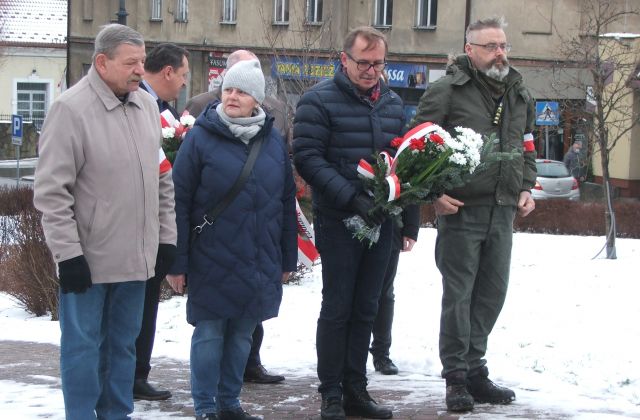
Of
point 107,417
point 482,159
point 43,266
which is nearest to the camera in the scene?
point 107,417

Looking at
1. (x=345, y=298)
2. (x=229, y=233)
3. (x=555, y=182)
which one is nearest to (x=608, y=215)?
(x=345, y=298)

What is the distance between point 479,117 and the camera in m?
6.66

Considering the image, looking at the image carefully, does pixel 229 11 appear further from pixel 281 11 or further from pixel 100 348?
pixel 100 348

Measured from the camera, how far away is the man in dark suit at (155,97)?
689 centimetres

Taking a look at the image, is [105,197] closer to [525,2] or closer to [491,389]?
[491,389]

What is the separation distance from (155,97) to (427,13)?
32.0 meters

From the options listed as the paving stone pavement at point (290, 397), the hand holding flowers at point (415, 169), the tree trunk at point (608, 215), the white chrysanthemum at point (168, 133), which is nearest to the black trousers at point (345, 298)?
the hand holding flowers at point (415, 169)

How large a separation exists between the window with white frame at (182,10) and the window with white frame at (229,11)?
1632mm

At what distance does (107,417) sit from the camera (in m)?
5.80

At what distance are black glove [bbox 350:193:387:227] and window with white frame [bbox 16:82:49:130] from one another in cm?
5174

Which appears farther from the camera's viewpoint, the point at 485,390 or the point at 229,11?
the point at 229,11

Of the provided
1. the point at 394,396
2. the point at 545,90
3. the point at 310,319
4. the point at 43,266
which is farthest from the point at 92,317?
the point at 545,90

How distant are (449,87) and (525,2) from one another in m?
30.7

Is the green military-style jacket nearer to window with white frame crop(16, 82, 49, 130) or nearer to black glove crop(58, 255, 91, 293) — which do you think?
black glove crop(58, 255, 91, 293)
